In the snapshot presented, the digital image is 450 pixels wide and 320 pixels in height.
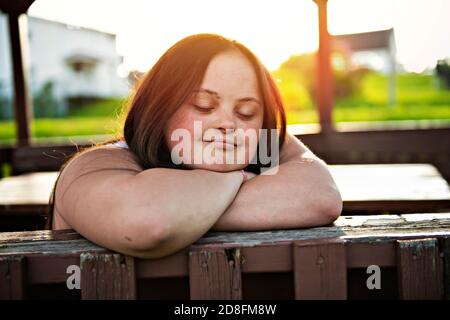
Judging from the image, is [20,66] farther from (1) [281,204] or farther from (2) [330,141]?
(1) [281,204]

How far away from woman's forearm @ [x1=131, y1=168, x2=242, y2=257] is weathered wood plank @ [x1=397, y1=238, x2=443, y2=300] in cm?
48

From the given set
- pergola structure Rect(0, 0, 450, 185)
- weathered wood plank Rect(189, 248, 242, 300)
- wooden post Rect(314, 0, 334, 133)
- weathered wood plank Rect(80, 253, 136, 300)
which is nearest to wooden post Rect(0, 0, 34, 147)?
pergola structure Rect(0, 0, 450, 185)

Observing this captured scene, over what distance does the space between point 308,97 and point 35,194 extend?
92.5ft

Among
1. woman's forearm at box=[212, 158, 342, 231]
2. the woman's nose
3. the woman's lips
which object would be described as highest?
the woman's nose

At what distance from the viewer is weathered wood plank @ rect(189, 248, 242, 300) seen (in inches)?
50.3

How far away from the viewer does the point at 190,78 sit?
157 cm

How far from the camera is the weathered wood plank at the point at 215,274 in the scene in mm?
1276

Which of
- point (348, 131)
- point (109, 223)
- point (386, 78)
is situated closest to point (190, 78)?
point (109, 223)

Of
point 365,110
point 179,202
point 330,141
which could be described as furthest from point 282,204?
point 365,110

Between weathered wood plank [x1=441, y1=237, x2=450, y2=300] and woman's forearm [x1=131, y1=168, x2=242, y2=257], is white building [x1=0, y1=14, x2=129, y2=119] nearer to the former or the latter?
woman's forearm [x1=131, y1=168, x2=242, y2=257]

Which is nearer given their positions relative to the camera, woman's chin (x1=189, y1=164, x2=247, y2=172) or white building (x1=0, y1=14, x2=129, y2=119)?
woman's chin (x1=189, y1=164, x2=247, y2=172)

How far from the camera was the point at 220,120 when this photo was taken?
1540 mm

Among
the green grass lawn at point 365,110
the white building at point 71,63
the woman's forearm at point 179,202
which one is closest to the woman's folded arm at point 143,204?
the woman's forearm at point 179,202
